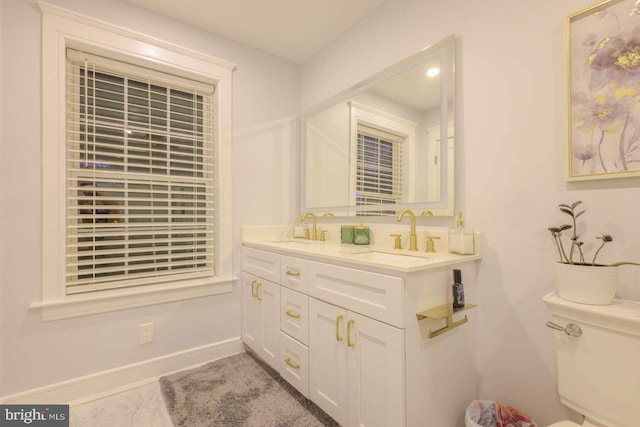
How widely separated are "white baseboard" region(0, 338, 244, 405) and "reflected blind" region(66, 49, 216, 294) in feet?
1.76

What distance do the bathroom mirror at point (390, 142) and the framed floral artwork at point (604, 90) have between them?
0.50 m

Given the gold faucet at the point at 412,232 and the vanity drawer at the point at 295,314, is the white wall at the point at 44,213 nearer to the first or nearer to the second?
the vanity drawer at the point at 295,314

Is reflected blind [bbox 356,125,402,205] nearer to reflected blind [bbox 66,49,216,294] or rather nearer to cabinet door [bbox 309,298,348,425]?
cabinet door [bbox 309,298,348,425]

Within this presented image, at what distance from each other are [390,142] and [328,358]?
1.31m

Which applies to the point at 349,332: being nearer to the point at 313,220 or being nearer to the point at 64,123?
the point at 313,220

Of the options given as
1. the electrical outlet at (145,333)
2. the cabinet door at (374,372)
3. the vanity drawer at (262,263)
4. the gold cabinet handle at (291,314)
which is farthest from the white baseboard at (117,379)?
the cabinet door at (374,372)

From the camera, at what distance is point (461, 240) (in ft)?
4.62

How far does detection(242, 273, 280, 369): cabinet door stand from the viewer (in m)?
1.82

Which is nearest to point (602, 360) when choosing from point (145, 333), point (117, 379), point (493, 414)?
point (493, 414)

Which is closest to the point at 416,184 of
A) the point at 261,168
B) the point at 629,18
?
the point at 629,18

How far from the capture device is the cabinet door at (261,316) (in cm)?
182

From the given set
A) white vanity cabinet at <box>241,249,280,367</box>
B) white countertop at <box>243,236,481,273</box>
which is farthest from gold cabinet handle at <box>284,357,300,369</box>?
white countertop at <box>243,236,481,273</box>

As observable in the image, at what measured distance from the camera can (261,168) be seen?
7.93 ft

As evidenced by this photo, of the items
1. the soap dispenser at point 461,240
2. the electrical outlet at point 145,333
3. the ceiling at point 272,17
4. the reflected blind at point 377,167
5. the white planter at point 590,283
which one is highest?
the ceiling at point 272,17
